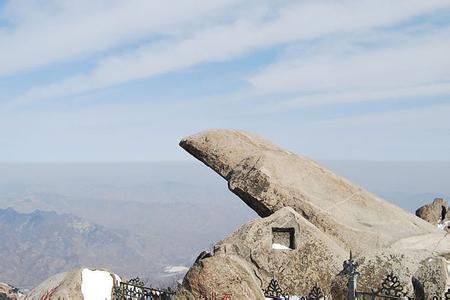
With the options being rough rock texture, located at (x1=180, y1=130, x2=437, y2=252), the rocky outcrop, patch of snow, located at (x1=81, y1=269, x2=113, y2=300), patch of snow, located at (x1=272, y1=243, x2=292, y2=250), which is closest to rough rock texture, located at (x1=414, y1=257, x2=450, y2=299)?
patch of snow, located at (x1=272, y1=243, x2=292, y2=250)

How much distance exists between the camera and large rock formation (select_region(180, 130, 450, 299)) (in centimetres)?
1898

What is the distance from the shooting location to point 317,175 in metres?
23.9

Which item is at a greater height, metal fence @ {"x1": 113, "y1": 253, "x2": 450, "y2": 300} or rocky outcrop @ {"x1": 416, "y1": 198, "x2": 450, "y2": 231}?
metal fence @ {"x1": 113, "y1": 253, "x2": 450, "y2": 300}

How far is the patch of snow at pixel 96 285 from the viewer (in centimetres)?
1714

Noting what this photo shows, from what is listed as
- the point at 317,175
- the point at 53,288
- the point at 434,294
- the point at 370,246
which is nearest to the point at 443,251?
the point at 370,246

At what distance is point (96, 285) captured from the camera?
684 inches

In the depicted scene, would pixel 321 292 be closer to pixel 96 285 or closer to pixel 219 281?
pixel 219 281

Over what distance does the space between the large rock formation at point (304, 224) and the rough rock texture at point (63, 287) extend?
13.0 ft

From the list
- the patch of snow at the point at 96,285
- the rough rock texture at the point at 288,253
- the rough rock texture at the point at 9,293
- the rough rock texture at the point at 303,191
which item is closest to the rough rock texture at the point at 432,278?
the rough rock texture at the point at 288,253

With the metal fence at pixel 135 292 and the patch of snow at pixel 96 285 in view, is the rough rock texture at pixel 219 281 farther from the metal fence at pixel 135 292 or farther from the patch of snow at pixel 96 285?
the patch of snow at pixel 96 285

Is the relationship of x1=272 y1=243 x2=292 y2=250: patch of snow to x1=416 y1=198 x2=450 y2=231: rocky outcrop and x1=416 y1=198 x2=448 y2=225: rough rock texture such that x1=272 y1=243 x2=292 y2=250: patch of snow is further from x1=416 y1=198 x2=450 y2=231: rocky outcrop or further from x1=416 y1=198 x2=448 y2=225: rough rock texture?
x1=416 y1=198 x2=448 y2=225: rough rock texture

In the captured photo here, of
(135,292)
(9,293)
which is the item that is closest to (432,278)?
(135,292)

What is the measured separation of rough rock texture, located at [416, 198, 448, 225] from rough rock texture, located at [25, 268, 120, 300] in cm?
1832

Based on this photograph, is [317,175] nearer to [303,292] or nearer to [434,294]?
[303,292]
